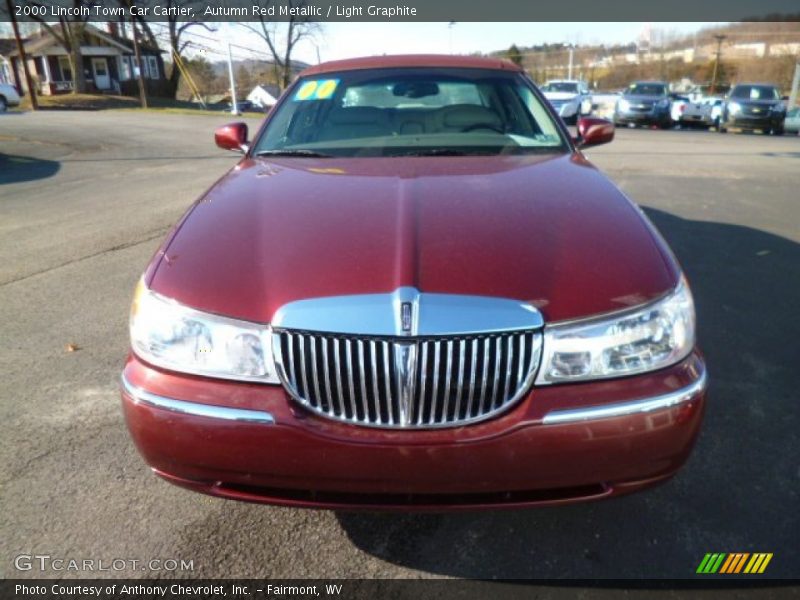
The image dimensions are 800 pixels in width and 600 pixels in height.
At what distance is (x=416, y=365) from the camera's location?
1.63m

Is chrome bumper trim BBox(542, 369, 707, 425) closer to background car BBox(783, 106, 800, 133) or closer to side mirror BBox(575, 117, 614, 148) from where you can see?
side mirror BBox(575, 117, 614, 148)

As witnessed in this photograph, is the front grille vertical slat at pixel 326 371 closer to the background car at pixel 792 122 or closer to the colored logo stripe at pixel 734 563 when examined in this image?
the colored logo stripe at pixel 734 563

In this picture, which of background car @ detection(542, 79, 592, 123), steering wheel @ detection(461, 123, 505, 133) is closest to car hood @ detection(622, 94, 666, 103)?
background car @ detection(542, 79, 592, 123)

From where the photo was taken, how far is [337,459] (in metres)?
1.67

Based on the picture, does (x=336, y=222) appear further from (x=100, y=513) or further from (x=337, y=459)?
(x=100, y=513)

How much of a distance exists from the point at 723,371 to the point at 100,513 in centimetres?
310

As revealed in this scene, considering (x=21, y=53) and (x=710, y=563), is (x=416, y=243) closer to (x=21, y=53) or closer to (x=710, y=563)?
(x=710, y=563)

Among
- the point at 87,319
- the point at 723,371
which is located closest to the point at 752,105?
the point at 723,371

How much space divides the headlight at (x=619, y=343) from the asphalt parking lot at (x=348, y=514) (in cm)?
72

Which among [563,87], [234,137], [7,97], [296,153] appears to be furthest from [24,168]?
[7,97]

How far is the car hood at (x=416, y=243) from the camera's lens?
1755 millimetres

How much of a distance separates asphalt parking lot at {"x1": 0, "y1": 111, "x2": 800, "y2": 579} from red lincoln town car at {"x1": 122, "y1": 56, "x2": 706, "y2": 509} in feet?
1.26

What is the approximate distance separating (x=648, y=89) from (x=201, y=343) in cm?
2411

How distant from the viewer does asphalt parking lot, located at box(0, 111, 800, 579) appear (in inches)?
79.5
